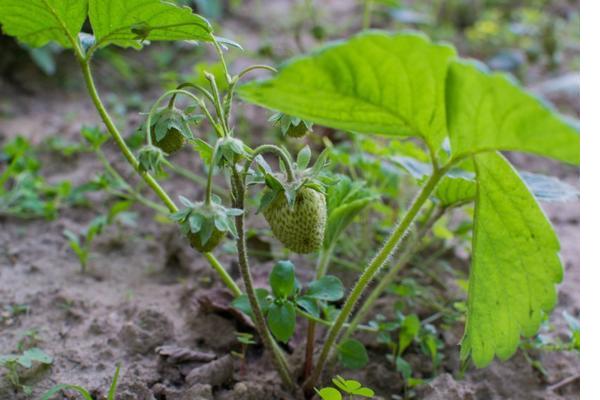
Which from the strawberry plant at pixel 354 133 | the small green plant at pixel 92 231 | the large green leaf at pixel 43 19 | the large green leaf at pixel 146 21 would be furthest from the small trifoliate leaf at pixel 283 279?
the small green plant at pixel 92 231

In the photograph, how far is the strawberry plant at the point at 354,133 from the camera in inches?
36.1

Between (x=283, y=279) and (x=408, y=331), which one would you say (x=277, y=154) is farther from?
(x=408, y=331)

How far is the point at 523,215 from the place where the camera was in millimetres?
1108

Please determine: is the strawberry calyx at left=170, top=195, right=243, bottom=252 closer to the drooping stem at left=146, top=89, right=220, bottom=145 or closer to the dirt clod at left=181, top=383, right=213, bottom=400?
the drooping stem at left=146, top=89, right=220, bottom=145

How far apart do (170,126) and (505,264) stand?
0.61 metres

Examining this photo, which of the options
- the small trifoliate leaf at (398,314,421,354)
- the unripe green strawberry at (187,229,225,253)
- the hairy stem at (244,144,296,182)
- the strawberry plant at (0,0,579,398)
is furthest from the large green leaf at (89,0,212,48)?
the small trifoliate leaf at (398,314,421,354)

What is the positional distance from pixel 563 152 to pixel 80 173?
72.7 inches

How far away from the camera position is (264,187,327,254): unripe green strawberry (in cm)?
117

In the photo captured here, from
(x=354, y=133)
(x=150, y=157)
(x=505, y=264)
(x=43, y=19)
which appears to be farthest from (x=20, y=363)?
(x=505, y=264)

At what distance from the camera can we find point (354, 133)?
4.01 feet

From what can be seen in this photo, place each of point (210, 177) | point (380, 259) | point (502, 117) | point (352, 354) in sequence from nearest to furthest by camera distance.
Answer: point (502, 117) → point (210, 177) → point (380, 259) → point (352, 354)
